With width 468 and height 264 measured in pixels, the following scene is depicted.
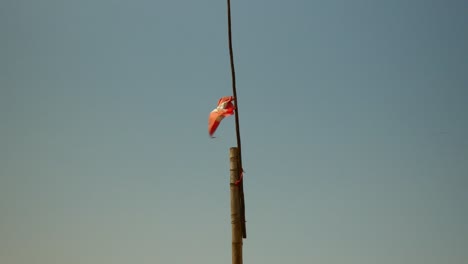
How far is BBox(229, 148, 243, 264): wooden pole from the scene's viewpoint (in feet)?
20.1

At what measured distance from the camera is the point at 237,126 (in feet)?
22.0

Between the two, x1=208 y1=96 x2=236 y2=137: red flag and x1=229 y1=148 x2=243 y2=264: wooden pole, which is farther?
x1=208 y1=96 x2=236 y2=137: red flag

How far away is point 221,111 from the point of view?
7.57m

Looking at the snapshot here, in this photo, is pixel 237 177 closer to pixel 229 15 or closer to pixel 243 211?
pixel 243 211

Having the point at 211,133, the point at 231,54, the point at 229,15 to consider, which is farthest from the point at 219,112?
the point at 229,15

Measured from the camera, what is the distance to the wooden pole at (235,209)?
20.1ft

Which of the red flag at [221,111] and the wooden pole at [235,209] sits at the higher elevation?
the red flag at [221,111]

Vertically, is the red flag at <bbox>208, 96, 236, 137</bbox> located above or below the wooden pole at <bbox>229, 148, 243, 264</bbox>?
above

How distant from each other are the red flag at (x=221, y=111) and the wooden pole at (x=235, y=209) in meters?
1.12

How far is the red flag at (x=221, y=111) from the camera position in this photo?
7500 mm

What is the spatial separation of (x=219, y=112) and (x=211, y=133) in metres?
0.64

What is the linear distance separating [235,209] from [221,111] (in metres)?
2.12

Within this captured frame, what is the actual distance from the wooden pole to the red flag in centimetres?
112

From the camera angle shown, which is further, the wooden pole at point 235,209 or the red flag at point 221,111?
the red flag at point 221,111
